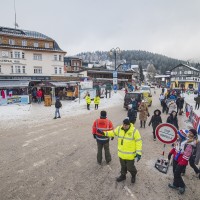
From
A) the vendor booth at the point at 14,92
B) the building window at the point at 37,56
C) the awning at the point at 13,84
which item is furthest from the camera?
the building window at the point at 37,56

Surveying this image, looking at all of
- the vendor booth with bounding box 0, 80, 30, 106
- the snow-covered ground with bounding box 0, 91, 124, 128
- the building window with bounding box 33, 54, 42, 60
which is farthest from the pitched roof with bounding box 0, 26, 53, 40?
the snow-covered ground with bounding box 0, 91, 124, 128

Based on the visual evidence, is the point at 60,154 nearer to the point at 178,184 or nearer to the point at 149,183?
the point at 149,183

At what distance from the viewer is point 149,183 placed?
199 inches

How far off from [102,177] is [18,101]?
19.7m

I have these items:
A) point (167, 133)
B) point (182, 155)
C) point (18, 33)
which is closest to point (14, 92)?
point (18, 33)

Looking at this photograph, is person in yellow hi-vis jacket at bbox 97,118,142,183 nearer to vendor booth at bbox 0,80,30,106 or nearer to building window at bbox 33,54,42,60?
vendor booth at bbox 0,80,30,106

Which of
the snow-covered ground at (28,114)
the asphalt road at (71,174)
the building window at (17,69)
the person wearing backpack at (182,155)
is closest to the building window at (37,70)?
the building window at (17,69)

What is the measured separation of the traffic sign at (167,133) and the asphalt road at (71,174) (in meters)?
1.09

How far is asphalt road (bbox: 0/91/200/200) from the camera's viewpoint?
4590 mm

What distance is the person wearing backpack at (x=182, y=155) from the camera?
448 centimetres

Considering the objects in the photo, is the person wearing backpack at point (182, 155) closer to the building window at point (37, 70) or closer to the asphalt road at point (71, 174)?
the asphalt road at point (71, 174)

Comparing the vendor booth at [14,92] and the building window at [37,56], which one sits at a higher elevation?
the building window at [37,56]

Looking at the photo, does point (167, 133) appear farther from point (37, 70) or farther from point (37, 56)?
point (37, 56)

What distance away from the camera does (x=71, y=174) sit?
5.57 metres
